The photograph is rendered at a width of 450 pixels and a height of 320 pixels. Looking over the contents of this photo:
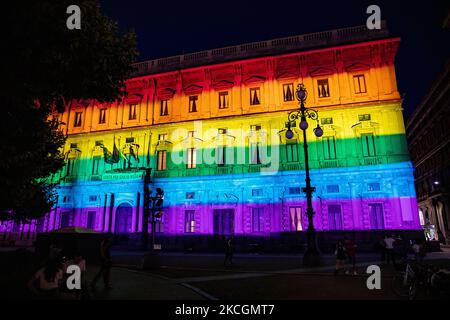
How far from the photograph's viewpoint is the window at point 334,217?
23.6 m

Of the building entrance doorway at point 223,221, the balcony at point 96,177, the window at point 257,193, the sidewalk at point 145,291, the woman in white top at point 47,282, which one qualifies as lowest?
the sidewalk at point 145,291

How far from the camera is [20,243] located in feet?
97.9

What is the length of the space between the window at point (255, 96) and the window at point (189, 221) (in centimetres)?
1145

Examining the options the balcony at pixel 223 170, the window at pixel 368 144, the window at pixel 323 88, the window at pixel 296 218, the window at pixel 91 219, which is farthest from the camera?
the window at pixel 91 219

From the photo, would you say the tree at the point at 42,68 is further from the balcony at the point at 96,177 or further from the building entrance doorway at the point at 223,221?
the balcony at the point at 96,177

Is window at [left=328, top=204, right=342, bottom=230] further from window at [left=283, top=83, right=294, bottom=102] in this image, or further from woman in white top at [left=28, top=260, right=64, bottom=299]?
woman in white top at [left=28, top=260, right=64, bottom=299]

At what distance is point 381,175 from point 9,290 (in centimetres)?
2366

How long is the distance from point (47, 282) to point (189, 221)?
21.6 meters

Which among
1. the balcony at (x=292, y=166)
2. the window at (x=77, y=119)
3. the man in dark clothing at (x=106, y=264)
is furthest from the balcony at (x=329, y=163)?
the window at (x=77, y=119)

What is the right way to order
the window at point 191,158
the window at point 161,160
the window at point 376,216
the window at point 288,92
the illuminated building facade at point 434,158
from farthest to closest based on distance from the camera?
1. the illuminated building facade at point 434,158
2. the window at point 161,160
3. the window at point 191,158
4. the window at point 288,92
5. the window at point 376,216

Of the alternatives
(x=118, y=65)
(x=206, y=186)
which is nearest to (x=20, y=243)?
(x=206, y=186)

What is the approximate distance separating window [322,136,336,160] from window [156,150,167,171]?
1467 centimetres

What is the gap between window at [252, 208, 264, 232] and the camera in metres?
25.0

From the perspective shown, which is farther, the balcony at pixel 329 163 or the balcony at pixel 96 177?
the balcony at pixel 96 177
